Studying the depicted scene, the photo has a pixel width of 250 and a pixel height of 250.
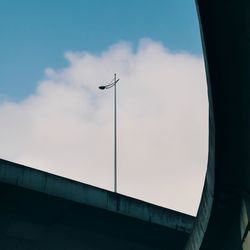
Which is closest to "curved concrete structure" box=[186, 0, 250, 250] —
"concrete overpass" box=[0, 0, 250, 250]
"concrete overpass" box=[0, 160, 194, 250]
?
"concrete overpass" box=[0, 0, 250, 250]

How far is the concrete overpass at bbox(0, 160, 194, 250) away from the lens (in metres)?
16.7

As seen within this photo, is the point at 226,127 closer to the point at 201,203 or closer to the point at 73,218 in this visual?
the point at 201,203

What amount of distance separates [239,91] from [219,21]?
1.90 m

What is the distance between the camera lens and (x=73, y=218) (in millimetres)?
18031

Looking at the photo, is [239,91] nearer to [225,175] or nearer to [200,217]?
[225,175]

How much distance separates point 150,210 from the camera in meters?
18.8

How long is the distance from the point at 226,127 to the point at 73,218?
8402 millimetres

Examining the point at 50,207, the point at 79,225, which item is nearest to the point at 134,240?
the point at 79,225

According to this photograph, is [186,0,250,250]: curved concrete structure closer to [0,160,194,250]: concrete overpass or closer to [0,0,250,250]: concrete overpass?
[0,0,250,250]: concrete overpass

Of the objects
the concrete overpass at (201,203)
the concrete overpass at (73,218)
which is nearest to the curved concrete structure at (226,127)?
the concrete overpass at (201,203)

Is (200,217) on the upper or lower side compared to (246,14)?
lower

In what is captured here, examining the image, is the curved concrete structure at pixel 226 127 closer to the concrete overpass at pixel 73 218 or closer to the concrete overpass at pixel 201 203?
the concrete overpass at pixel 201 203

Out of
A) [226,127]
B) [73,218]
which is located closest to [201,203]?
[226,127]

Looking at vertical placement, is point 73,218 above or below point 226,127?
below
